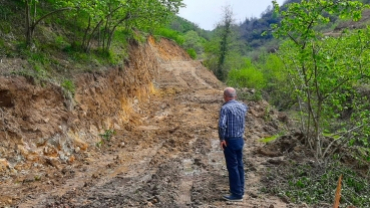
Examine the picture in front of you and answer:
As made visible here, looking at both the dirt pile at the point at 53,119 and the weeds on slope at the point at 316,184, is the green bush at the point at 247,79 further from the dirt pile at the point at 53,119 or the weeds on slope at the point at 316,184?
the weeds on slope at the point at 316,184

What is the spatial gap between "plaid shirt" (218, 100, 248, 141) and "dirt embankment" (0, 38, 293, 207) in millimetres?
1070

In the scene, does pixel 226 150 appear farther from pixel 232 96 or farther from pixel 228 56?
pixel 228 56

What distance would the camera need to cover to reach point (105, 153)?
9.83 metres

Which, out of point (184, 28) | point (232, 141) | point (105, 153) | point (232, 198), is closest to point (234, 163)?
point (232, 141)

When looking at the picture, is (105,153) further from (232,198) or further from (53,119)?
(232,198)

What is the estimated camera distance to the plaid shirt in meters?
5.81

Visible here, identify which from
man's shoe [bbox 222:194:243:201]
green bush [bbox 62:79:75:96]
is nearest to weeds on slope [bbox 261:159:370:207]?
man's shoe [bbox 222:194:243:201]

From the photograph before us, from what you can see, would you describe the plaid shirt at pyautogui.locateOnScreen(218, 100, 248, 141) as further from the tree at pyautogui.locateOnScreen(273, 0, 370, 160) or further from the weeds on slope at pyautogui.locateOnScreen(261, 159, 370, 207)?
the tree at pyautogui.locateOnScreen(273, 0, 370, 160)

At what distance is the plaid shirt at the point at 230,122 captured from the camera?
19.1 feet

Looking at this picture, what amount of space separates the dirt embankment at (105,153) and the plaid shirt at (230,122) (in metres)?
1.07

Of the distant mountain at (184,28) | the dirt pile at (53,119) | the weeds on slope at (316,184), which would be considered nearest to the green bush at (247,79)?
the dirt pile at (53,119)

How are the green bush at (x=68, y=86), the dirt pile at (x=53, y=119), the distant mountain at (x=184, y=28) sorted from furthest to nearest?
the distant mountain at (x=184, y=28), the green bush at (x=68, y=86), the dirt pile at (x=53, y=119)

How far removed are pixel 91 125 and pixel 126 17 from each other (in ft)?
13.1

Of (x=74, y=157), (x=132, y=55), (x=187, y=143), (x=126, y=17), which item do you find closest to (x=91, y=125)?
(x=74, y=157)
